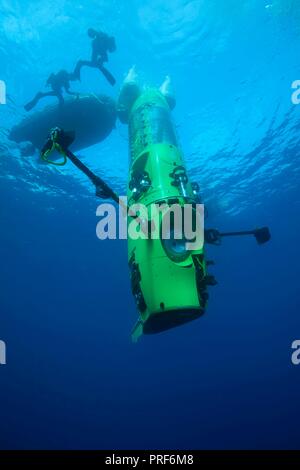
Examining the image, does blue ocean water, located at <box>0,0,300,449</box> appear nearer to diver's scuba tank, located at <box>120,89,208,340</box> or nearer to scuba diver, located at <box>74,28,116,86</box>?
scuba diver, located at <box>74,28,116,86</box>

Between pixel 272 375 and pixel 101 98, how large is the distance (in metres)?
42.3

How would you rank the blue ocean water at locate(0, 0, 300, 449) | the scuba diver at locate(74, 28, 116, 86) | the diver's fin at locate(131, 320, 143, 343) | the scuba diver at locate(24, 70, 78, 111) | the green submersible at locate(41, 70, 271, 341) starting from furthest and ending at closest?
the blue ocean water at locate(0, 0, 300, 449) → the scuba diver at locate(24, 70, 78, 111) → the scuba diver at locate(74, 28, 116, 86) → the diver's fin at locate(131, 320, 143, 343) → the green submersible at locate(41, 70, 271, 341)

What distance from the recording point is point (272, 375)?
43250mm

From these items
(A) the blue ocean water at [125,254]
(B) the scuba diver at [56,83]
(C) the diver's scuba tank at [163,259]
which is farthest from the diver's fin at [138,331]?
(A) the blue ocean water at [125,254]

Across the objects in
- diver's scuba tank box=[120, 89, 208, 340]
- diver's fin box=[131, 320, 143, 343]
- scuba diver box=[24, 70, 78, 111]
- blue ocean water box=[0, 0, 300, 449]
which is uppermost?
blue ocean water box=[0, 0, 300, 449]

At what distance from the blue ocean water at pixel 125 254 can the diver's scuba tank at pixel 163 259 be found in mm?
7043

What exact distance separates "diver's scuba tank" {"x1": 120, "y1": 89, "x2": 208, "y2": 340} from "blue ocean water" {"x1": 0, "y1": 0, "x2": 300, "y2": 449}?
7.04 meters

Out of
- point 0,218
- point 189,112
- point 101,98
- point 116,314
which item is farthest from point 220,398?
point 101,98

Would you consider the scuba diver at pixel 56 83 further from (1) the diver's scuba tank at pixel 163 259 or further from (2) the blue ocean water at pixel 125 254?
(1) the diver's scuba tank at pixel 163 259

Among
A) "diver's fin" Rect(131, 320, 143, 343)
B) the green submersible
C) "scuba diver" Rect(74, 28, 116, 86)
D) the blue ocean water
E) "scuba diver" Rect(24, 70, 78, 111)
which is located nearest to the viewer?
the green submersible

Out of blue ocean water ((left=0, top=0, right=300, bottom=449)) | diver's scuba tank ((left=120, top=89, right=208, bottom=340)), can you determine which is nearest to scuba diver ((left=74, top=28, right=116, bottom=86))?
blue ocean water ((left=0, top=0, right=300, bottom=449))

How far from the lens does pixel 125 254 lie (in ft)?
94.0

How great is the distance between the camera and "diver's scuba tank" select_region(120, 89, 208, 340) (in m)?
5.70

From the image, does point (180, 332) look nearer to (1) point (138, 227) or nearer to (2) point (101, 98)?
(2) point (101, 98)
